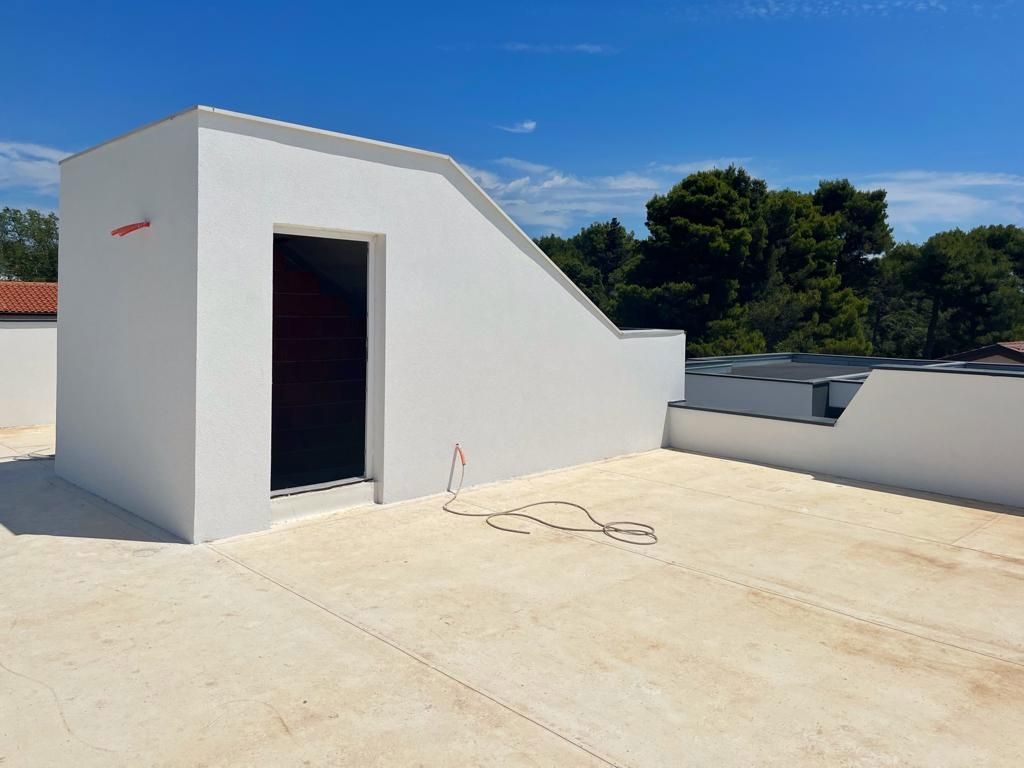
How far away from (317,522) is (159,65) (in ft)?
51.2

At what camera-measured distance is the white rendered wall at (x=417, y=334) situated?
581 centimetres

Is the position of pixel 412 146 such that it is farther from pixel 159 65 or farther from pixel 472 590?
pixel 159 65

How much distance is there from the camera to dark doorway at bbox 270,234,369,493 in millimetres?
8938

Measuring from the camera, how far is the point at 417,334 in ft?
24.0

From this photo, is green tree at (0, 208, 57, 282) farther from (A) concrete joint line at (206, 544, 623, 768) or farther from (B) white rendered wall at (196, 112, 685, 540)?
(A) concrete joint line at (206, 544, 623, 768)

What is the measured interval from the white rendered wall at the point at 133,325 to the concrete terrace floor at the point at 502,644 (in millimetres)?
458

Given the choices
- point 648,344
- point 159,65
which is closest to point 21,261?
point 159,65

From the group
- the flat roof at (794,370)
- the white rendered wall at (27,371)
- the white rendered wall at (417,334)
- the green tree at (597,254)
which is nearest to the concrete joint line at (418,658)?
the white rendered wall at (417,334)

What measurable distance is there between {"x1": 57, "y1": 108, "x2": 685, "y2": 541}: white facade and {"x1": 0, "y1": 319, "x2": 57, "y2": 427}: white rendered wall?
5641 mm

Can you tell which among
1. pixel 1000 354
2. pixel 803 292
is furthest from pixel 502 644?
pixel 803 292

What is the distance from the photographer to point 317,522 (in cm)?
654

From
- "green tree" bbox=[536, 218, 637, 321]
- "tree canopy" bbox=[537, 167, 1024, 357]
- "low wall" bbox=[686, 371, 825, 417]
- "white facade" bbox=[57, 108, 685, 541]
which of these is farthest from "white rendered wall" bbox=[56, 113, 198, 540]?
"green tree" bbox=[536, 218, 637, 321]

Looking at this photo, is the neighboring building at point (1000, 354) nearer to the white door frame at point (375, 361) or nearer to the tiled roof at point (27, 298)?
the white door frame at point (375, 361)

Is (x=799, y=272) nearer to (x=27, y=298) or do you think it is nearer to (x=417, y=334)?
(x=417, y=334)
